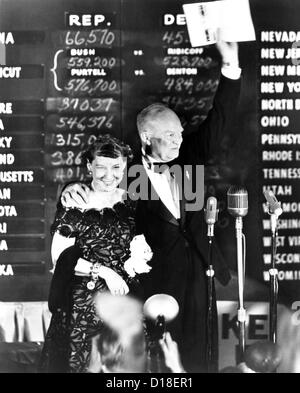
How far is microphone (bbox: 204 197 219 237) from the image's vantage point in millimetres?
3949

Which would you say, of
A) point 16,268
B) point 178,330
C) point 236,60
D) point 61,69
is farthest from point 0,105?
point 178,330

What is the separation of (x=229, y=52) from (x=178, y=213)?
85 centimetres

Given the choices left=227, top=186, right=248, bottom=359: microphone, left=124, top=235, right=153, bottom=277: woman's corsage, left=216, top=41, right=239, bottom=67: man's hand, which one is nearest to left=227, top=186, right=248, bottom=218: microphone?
left=227, top=186, right=248, bottom=359: microphone

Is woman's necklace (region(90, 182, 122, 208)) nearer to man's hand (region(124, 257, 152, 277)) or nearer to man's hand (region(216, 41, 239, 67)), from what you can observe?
man's hand (region(124, 257, 152, 277))

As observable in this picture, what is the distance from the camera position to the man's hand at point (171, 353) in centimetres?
399

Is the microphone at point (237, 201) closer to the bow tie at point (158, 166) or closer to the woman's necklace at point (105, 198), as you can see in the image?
the bow tie at point (158, 166)

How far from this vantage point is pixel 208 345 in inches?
157

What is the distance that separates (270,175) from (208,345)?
0.92 m

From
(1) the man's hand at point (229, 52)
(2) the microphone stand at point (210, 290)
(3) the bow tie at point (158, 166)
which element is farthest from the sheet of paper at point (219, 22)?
(2) the microphone stand at point (210, 290)

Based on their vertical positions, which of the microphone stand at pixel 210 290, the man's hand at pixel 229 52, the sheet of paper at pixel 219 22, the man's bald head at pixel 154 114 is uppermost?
the sheet of paper at pixel 219 22

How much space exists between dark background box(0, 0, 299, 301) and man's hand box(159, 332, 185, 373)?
43cm

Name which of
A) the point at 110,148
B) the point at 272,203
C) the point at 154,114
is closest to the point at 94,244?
the point at 110,148

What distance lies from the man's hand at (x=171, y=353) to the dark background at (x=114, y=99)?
433mm

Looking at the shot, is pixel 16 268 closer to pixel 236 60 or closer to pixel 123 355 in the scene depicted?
pixel 123 355
